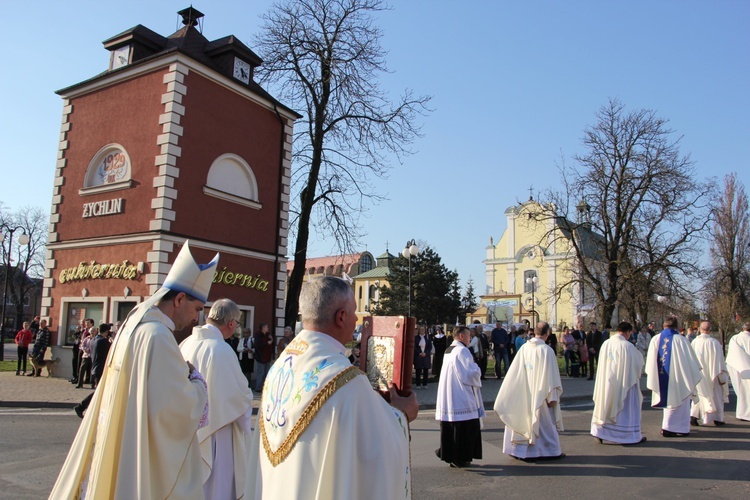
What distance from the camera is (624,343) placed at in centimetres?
1052

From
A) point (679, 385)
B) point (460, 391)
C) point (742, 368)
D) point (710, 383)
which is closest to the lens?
point (460, 391)

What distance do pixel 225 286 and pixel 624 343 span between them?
41.3 feet

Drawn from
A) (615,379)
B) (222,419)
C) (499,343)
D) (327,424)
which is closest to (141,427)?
(327,424)

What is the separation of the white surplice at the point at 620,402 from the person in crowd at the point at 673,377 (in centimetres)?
137

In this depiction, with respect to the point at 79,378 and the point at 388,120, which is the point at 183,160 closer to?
the point at 79,378

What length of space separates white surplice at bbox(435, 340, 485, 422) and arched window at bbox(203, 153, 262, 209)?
40.6 feet

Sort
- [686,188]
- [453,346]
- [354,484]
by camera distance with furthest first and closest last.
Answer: [686,188]
[453,346]
[354,484]

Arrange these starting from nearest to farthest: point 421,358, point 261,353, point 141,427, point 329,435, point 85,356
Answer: point 329,435 < point 141,427 < point 261,353 < point 85,356 < point 421,358

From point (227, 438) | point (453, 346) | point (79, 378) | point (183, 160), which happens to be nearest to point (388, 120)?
point (183, 160)

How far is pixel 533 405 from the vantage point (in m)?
9.05

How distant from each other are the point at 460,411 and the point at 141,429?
6.00m

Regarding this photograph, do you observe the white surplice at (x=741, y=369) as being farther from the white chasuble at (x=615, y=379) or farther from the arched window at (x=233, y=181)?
the arched window at (x=233, y=181)

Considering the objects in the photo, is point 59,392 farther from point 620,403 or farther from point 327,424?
point 327,424

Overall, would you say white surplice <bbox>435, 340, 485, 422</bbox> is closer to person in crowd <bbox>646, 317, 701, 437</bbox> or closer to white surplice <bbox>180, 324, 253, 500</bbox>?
white surplice <bbox>180, 324, 253, 500</bbox>
